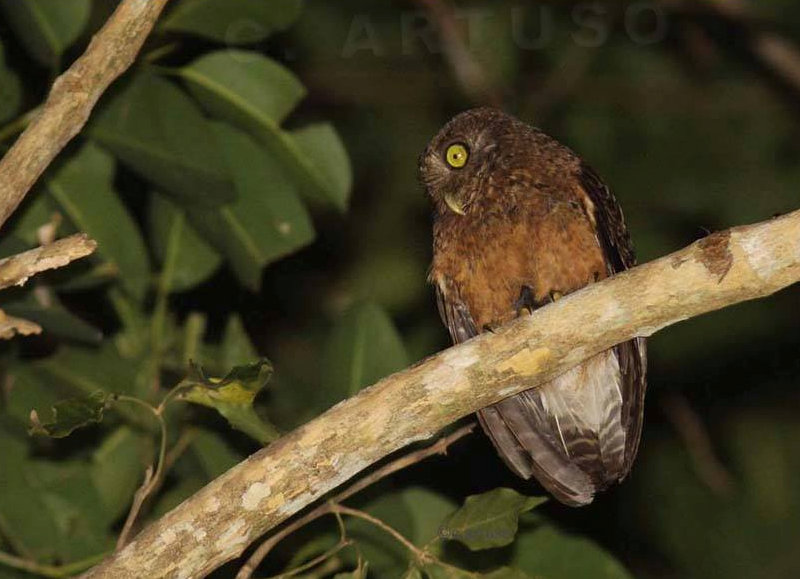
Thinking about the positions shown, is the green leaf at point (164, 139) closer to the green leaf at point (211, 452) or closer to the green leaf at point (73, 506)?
→ the green leaf at point (211, 452)

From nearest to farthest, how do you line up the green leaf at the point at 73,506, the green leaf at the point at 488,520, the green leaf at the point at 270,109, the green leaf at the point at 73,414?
the green leaf at the point at 73,414
the green leaf at the point at 488,520
the green leaf at the point at 73,506
the green leaf at the point at 270,109

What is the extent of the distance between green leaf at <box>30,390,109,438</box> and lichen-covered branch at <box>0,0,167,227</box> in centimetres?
54

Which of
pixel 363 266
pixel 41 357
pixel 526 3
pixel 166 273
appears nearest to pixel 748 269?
pixel 166 273

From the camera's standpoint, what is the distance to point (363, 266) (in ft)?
21.1

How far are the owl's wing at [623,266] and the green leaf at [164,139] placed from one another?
117cm

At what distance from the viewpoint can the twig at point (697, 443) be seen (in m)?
6.61

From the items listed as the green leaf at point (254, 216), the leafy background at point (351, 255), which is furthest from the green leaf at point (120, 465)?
the green leaf at point (254, 216)

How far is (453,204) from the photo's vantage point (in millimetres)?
4414

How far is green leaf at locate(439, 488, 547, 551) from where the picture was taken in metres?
3.20

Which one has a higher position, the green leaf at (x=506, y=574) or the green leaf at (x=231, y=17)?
the green leaf at (x=231, y=17)

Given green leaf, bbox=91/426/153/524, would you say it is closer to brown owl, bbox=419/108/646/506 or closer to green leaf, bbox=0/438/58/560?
green leaf, bbox=0/438/58/560

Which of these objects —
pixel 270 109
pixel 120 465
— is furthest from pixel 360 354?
pixel 120 465

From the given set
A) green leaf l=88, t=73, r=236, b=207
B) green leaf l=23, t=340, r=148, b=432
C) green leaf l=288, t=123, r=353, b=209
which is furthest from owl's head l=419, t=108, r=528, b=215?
green leaf l=23, t=340, r=148, b=432

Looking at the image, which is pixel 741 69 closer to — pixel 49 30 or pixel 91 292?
pixel 91 292
